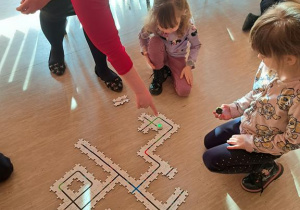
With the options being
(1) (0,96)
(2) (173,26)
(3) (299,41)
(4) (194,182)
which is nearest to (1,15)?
(1) (0,96)

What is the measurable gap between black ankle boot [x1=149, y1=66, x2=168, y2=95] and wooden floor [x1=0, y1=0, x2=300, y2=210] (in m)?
0.05

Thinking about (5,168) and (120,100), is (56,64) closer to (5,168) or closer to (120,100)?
(120,100)

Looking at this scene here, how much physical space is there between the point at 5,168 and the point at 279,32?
1.36 metres

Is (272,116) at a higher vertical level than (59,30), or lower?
lower

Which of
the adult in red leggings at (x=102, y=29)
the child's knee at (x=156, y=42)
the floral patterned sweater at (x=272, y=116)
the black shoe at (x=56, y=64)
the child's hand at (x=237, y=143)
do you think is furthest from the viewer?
the black shoe at (x=56, y=64)

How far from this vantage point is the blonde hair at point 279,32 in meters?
0.86

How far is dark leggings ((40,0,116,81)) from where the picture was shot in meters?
1.72

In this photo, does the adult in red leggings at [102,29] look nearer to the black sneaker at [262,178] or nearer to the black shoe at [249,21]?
the black sneaker at [262,178]

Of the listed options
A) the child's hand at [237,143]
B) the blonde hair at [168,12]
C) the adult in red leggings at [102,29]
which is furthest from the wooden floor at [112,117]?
the adult in red leggings at [102,29]

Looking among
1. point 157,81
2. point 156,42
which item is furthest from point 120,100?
point 156,42

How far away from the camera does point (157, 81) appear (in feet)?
5.91

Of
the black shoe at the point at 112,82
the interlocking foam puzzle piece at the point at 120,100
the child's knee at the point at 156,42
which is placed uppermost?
the child's knee at the point at 156,42

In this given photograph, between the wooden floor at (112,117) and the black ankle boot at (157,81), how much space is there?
5cm

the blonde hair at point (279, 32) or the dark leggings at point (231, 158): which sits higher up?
the blonde hair at point (279, 32)
